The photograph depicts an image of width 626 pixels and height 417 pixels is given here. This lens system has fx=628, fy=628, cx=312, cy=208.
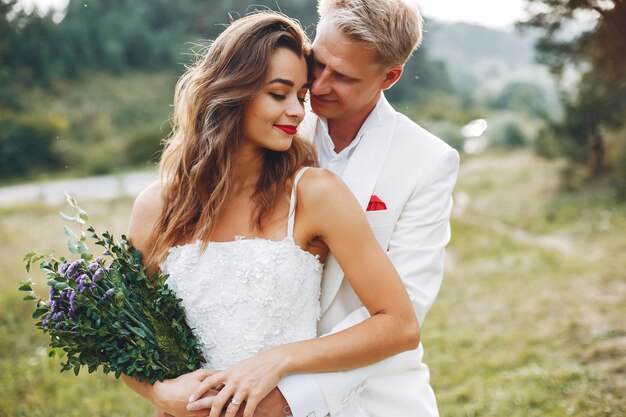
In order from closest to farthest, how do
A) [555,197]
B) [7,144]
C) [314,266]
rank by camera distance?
1. [314,266]
2. [555,197]
3. [7,144]

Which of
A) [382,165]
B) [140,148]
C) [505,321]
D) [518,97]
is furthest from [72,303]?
[518,97]

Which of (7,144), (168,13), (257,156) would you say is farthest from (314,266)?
(168,13)

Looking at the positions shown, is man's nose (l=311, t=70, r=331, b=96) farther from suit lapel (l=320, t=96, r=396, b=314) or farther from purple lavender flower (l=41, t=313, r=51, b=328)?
purple lavender flower (l=41, t=313, r=51, b=328)

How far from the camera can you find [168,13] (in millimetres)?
26312

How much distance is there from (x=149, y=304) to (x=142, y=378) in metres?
0.24

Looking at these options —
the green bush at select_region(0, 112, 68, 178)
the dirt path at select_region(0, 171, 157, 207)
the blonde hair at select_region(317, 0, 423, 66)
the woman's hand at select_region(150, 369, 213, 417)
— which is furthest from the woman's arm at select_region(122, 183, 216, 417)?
the green bush at select_region(0, 112, 68, 178)

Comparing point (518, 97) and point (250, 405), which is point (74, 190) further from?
point (518, 97)

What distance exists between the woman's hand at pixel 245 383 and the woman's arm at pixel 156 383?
43 mm

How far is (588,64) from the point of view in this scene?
1104 cm

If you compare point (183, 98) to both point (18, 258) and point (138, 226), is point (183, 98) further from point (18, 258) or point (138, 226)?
point (18, 258)

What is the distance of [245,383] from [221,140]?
0.89 metres

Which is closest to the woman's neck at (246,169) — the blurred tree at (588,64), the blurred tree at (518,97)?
the blurred tree at (588,64)

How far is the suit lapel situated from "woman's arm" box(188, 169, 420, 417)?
0.68 feet

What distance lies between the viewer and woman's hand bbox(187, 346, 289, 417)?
77.0 inches
